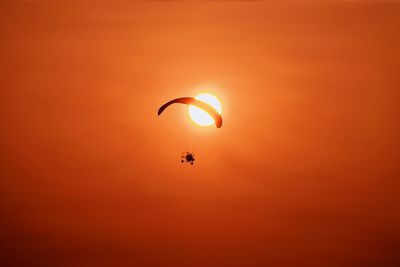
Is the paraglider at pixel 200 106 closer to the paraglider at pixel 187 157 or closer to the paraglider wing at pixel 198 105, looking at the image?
the paraglider wing at pixel 198 105

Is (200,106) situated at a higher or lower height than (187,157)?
lower

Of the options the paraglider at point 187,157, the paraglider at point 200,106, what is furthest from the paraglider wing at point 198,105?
the paraglider at point 187,157

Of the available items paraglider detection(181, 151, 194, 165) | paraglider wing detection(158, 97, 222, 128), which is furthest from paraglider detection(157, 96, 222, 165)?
paraglider detection(181, 151, 194, 165)

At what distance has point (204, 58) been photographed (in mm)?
2381

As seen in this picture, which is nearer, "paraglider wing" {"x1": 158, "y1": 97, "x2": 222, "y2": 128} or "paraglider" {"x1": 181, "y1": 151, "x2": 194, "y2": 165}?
"paraglider wing" {"x1": 158, "y1": 97, "x2": 222, "y2": 128}

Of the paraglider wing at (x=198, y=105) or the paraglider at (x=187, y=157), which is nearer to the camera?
the paraglider wing at (x=198, y=105)

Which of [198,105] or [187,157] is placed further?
[187,157]

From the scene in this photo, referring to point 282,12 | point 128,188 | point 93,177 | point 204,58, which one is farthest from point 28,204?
point 282,12

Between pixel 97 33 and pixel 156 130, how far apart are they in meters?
0.74

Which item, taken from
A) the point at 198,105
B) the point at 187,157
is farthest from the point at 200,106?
the point at 187,157

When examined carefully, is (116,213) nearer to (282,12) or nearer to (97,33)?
(97,33)

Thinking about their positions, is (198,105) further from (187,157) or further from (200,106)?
(187,157)

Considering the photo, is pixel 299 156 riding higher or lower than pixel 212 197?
higher

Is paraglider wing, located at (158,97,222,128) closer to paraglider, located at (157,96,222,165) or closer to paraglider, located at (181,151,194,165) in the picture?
paraglider, located at (157,96,222,165)
